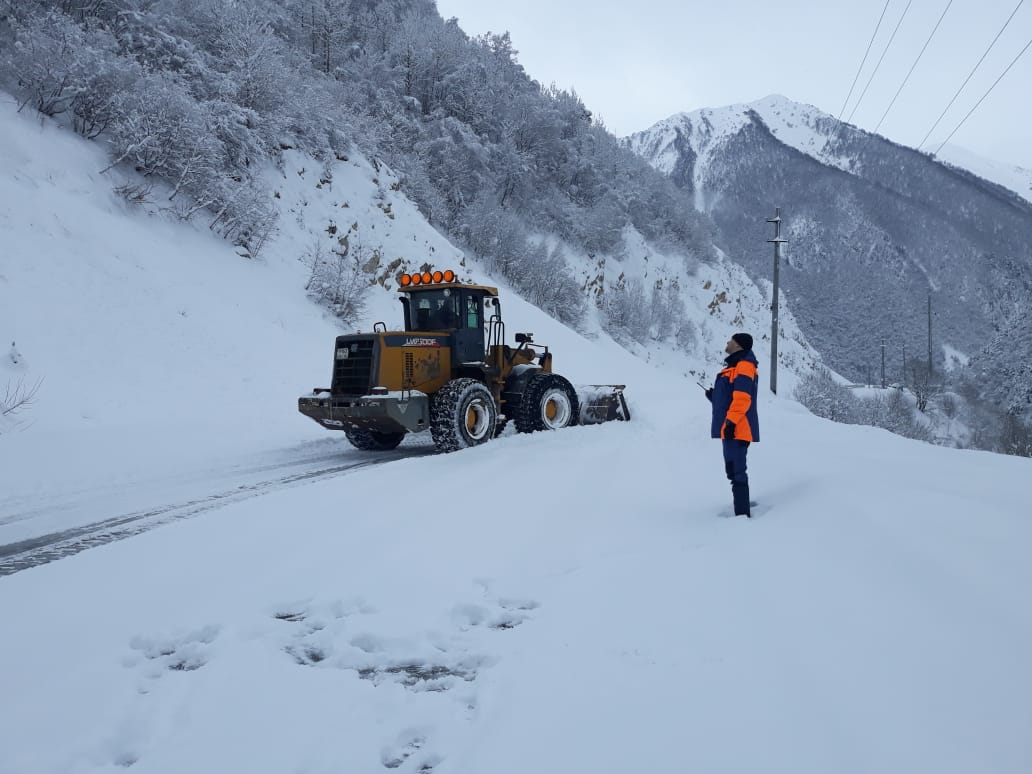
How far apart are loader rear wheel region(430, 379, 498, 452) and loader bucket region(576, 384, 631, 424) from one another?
109 inches

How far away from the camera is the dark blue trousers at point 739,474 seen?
17.1ft

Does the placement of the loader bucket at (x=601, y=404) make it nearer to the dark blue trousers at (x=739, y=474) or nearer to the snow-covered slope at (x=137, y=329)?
the snow-covered slope at (x=137, y=329)

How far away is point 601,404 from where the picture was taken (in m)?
→ 12.0

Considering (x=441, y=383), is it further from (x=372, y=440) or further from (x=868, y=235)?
(x=868, y=235)

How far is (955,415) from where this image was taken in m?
40.3

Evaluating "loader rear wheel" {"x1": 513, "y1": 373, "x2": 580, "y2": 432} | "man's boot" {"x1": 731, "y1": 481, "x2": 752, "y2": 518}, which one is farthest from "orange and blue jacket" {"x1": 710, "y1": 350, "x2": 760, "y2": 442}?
"loader rear wheel" {"x1": 513, "y1": 373, "x2": 580, "y2": 432}

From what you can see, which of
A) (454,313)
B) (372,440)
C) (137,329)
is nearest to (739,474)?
(454,313)

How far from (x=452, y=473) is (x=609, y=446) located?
2916 millimetres

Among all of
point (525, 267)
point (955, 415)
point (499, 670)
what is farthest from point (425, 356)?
point (955, 415)

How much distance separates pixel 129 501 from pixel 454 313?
519cm

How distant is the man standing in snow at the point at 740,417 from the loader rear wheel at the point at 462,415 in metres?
4.30

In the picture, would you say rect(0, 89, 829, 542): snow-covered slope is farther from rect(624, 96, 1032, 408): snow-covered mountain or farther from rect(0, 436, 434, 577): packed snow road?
rect(624, 96, 1032, 408): snow-covered mountain

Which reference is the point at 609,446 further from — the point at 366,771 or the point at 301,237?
the point at 301,237

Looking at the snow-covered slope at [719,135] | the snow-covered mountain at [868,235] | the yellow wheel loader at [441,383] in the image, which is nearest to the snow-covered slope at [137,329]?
the yellow wheel loader at [441,383]
